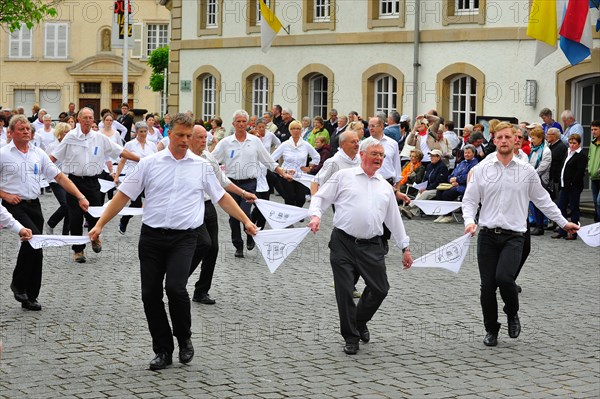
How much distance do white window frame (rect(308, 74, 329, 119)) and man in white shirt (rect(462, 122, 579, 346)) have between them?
2395 centimetres

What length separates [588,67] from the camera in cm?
2558

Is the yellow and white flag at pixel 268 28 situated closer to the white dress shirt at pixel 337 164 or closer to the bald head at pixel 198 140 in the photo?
the white dress shirt at pixel 337 164

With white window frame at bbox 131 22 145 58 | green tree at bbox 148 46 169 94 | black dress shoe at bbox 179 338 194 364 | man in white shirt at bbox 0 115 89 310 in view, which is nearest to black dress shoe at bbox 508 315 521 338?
black dress shoe at bbox 179 338 194 364

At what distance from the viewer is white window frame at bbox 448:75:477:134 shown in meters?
29.5

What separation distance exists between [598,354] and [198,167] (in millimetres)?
3730

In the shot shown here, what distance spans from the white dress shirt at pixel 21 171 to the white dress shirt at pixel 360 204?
3150mm

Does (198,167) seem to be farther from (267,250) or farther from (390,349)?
(390,349)

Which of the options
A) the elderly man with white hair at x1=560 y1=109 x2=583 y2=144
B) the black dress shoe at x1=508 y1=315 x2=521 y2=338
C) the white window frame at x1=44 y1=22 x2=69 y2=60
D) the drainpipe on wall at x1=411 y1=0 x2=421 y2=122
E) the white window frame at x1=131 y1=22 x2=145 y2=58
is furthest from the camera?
the white window frame at x1=44 y1=22 x2=69 y2=60

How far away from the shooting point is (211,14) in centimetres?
3894

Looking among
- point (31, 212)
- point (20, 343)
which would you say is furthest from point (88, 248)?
point (20, 343)

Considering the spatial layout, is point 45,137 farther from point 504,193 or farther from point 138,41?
point 138,41

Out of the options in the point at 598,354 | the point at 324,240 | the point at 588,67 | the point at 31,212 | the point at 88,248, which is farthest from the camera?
the point at 588,67

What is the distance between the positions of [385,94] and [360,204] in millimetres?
22050

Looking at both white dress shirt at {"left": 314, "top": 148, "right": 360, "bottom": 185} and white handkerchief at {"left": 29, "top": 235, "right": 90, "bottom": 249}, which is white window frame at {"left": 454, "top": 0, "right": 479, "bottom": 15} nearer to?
white dress shirt at {"left": 314, "top": 148, "right": 360, "bottom": 185}
